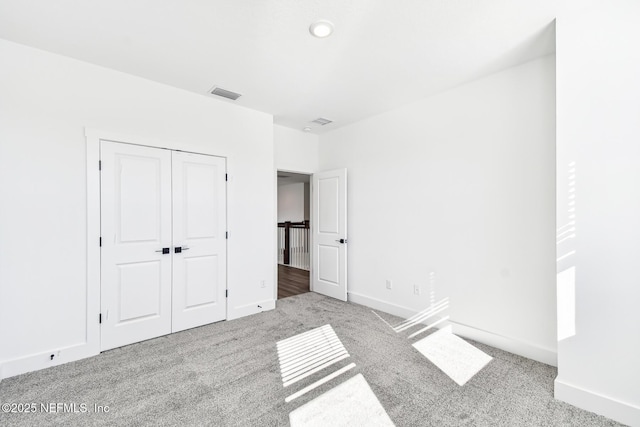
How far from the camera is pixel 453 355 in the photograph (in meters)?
2.77

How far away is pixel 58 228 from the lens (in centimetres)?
267

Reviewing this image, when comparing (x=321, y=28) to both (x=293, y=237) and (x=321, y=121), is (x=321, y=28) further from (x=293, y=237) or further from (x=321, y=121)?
(x=293, y=237)

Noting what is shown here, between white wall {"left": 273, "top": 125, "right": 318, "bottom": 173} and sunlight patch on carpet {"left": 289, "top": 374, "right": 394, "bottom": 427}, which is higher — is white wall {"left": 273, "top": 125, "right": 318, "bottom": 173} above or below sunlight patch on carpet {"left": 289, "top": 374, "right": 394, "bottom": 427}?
above

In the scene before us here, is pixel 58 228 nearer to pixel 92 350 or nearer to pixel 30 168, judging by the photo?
pixel 30 168

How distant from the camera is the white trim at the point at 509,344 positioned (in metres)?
2.59

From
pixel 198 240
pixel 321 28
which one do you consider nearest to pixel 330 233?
pixel 198 240

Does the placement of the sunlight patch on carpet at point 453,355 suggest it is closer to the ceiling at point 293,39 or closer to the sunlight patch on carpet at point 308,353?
the sunlight patch on carpet at point 308,353

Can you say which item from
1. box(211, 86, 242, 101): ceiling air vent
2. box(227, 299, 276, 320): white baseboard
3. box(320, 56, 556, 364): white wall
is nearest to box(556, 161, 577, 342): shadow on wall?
box(320, 56, 556, 364): white wall

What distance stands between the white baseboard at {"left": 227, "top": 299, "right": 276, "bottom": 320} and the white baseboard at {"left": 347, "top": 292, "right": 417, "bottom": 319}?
4.23ft

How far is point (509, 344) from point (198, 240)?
3655 millimetres

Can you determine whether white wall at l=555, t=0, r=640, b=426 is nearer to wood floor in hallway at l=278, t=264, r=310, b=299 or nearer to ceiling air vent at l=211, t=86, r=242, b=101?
ceiling air vent at l=211, t=86, r=242, b=101

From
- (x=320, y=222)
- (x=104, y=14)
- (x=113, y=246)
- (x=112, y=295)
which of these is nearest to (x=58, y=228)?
(x=113, y=246)

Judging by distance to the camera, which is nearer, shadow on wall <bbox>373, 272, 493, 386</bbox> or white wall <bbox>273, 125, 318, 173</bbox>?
shadow on wall <bbox>373, 272, 493, 386</bbox>

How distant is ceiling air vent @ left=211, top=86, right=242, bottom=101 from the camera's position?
343 centimetres
